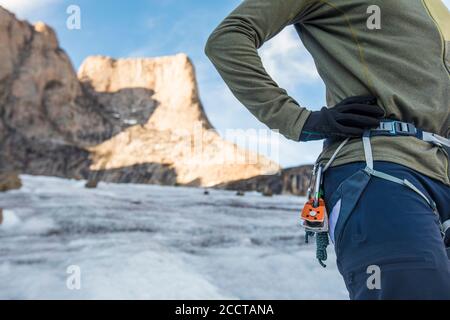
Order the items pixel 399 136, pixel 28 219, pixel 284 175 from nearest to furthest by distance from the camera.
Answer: pixel 399 136
pixel 28 219
pixel 284 175

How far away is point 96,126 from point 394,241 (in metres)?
64.3

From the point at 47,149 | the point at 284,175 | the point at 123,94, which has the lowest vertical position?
the point at 284,175

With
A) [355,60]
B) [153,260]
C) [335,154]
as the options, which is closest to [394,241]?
[335,154]

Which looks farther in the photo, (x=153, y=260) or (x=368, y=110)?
(x=153, y=260)

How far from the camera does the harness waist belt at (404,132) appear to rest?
1.14 metres

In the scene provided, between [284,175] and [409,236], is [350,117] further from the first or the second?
[284,175]

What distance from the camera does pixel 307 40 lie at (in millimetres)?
1374

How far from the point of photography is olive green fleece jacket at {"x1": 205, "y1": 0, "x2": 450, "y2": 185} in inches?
46.1

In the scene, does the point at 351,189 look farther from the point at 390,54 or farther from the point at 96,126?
the point at 96,126

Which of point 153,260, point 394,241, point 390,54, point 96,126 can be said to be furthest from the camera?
point 96,126

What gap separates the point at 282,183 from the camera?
171 feet

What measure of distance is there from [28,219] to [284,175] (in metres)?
46.3

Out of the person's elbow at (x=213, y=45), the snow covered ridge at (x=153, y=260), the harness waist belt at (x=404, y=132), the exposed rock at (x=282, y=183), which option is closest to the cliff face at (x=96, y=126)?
the exposed rock at (x=282, y=183)
